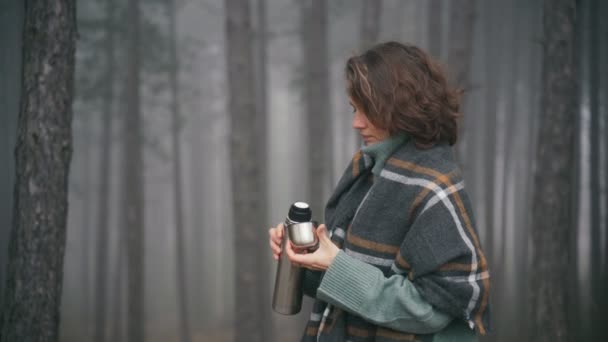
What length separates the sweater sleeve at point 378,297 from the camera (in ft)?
4.32

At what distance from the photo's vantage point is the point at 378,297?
1.33m

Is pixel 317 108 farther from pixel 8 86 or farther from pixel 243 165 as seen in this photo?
pixel 8 86

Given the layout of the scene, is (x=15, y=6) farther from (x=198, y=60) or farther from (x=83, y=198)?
(x=83, y=198)

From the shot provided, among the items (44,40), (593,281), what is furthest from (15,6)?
(593,281)

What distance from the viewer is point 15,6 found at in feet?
14.9

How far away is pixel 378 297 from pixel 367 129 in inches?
21.2

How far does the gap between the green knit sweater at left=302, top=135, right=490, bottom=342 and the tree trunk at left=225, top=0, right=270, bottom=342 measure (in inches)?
163

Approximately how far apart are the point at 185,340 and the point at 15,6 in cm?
829

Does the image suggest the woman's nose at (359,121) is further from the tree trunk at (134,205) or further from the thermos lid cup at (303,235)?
the tree trunk at (134,205)

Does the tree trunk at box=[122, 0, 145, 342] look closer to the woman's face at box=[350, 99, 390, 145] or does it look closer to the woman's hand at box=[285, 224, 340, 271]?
the woman's face at box=[350, 99, 390, 145]

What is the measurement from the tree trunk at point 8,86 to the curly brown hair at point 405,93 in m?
4.06

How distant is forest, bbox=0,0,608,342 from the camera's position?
2764 millimetres

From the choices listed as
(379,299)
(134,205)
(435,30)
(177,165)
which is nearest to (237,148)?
(134,205)

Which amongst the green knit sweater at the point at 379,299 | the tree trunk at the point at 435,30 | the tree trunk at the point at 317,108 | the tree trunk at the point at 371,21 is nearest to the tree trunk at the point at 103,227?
the tree trunk at the point at 317,108
